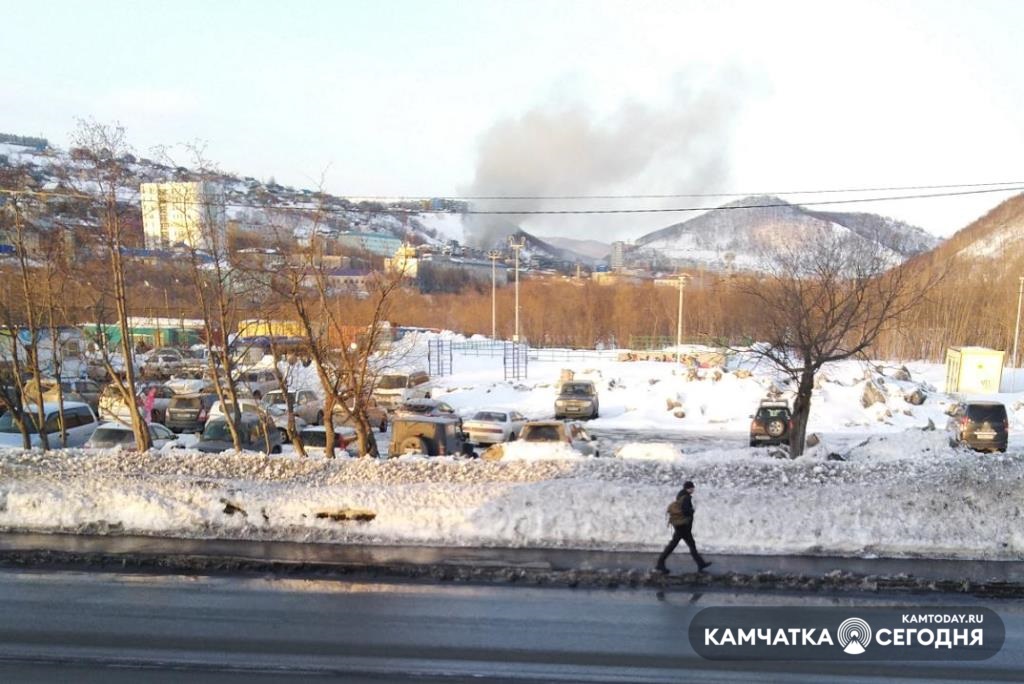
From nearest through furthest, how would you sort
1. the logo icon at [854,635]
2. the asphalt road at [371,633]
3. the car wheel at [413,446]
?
the asphalt road at [371,633], the logo icon at [854,635], the car wheel at [413,446]

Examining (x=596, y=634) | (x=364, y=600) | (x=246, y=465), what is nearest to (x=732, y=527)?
(x=596, y=634)

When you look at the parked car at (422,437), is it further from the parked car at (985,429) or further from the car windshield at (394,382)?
the parked car at (985,429)

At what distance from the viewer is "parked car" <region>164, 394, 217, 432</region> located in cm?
2202

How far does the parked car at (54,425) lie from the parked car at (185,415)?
11.7 ft

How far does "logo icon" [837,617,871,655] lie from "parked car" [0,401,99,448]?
16797 mm

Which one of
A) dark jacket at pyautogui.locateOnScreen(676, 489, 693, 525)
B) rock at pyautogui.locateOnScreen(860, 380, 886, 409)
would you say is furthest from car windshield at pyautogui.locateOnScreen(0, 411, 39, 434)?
rock at pyautogui.locateOnScreen(860, 380, 886, 409)

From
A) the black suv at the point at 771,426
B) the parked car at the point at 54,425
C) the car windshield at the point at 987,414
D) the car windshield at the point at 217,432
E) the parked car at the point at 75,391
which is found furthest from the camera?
the parked car at the point at 75,391

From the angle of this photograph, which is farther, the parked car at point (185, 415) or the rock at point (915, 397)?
the rock at point (915, 397)

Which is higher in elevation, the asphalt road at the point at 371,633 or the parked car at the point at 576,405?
the asphalt road at the point at 371,633

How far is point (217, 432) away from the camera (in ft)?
54.7

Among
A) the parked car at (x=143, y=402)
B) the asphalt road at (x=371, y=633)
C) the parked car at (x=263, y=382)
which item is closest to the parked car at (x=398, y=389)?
the parked car at (x=263, y=382)

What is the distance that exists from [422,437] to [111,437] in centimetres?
742

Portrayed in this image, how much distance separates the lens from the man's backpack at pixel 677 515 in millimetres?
9219

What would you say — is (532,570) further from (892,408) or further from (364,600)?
(892,408)
